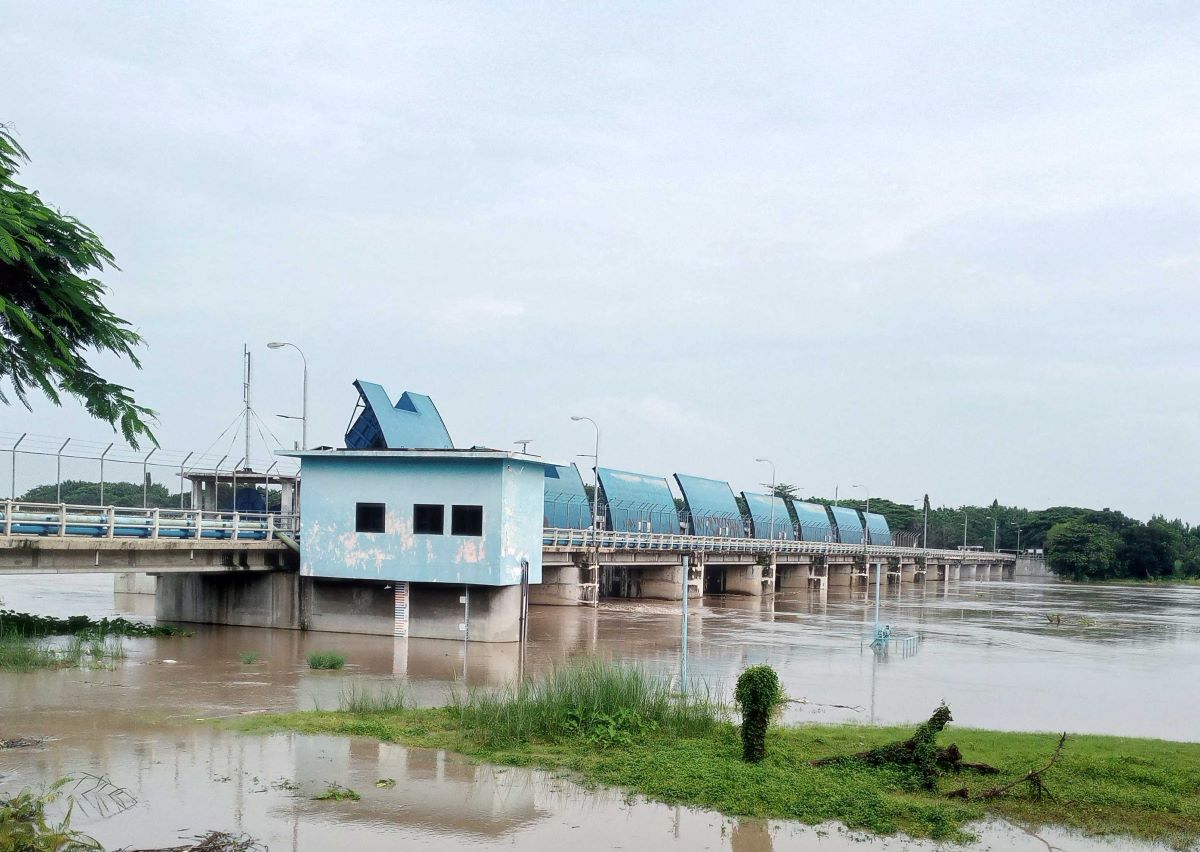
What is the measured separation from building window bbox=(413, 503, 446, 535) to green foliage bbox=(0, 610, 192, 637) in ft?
26.6

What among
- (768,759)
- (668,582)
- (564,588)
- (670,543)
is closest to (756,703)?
(768,759)

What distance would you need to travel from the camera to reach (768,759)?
16344mm

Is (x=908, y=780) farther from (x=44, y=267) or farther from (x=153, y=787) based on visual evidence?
(x=44, y=267)

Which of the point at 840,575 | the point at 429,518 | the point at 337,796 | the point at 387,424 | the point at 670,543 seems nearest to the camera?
the point at 337,796

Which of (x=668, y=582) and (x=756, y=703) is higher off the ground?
(x=756, y=703)

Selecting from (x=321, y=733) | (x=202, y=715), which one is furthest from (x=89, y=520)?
(x=321, y=733)

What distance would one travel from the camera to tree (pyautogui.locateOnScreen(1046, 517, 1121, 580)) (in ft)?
422

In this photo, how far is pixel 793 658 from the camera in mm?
35094

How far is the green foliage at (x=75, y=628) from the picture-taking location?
3177cm

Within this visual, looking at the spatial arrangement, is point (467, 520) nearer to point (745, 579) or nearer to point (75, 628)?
point (75, 628)

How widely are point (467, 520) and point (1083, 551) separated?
114 metres

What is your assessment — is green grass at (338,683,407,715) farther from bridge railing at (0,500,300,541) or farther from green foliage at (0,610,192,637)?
green foliage at (0,610,192,637)

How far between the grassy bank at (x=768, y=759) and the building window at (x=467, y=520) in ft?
45.4

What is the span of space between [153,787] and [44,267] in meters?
7.83
